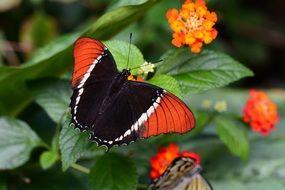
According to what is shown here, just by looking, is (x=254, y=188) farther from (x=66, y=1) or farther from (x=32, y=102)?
(x=66, y=1)

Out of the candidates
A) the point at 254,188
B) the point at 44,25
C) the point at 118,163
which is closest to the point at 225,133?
the point at 254,188

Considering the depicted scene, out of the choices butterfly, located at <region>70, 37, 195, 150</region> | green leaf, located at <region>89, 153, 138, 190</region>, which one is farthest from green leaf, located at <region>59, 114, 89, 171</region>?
green leaf, located at <region>89, 153, 138, 190</region>

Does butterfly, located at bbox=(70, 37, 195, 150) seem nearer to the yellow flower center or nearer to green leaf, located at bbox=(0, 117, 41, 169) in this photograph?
the yellow flower center

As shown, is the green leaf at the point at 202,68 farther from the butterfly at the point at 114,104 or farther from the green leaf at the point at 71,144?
the green leaf at the point at 71,144

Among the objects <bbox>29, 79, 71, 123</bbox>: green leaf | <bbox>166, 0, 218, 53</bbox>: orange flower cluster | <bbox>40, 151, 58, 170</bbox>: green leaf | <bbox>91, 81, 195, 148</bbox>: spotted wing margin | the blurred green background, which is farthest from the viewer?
the blurred green background

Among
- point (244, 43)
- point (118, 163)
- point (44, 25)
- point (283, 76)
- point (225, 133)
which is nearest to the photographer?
point (118, 163)

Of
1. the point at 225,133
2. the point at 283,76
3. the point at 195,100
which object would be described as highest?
the point at 225,133

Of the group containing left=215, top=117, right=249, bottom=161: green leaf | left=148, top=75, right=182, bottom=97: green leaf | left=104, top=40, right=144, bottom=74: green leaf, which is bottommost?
left=215, top=117, right=249, bottom=161: green leaf
